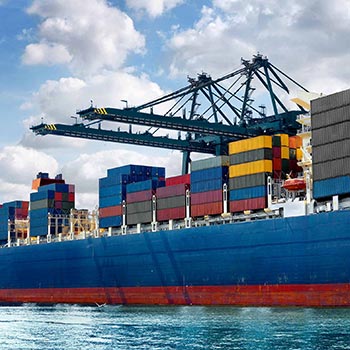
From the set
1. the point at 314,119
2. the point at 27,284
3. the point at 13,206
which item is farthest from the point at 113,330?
the point at 13,206

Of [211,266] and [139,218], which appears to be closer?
[211,266]

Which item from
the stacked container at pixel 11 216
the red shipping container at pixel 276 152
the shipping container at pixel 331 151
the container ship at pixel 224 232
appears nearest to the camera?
the shipping container at pixel 331 151

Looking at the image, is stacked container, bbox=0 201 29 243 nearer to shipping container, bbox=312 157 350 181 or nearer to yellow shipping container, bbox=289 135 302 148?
yellow shipping container, bbox=289 135 302 148

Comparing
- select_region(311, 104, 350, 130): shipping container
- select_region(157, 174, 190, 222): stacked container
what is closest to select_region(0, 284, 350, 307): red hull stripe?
select_region(157, 174, 190, 222): stacked container

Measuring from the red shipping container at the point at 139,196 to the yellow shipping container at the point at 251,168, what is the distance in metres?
9.44

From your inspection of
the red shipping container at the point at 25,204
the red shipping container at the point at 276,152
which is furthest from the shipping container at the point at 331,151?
the red shipping container at the point at 25,204

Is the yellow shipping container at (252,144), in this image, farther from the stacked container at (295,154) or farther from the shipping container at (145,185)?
the shipping container at (145,185)

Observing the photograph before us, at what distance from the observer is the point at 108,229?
2469 inches

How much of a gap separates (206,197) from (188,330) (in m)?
17.9

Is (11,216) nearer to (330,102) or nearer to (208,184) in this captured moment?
(208,184)

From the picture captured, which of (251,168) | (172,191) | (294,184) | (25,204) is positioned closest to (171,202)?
(172,191)

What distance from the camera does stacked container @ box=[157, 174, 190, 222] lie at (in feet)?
179

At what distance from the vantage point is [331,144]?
4325cm

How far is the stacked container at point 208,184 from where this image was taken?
51.3 m
